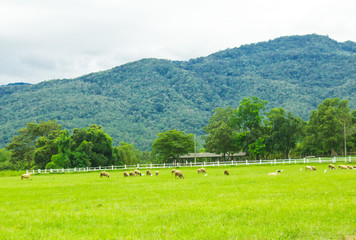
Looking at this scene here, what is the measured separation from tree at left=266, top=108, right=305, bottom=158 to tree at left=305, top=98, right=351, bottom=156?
9.30 feet

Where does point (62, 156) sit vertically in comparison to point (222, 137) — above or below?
below

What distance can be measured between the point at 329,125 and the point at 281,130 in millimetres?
8886

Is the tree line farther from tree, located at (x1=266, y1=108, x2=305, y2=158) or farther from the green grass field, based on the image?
the green grass field

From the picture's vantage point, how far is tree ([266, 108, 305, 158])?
6531 centimetres

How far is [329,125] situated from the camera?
6334cm

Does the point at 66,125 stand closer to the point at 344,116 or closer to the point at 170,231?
the point at 344,116

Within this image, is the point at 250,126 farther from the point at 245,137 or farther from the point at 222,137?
Answer: the point at 222,137

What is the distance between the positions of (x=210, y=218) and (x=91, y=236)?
3.18 m

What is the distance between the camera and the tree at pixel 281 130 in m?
65.3

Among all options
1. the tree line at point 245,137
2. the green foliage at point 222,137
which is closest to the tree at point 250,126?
the tree line at point 245,137

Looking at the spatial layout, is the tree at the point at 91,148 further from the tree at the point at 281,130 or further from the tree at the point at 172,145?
the tree at the point at 281,130

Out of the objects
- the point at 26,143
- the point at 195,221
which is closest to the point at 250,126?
the point at 195,221

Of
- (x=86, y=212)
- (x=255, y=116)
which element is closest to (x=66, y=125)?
(x=255, y=116)

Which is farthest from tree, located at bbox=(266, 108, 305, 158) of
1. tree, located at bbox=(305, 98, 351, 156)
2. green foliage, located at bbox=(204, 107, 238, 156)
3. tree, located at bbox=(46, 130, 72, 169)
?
tree, located at bbox=(46, 130, 72, 169)
